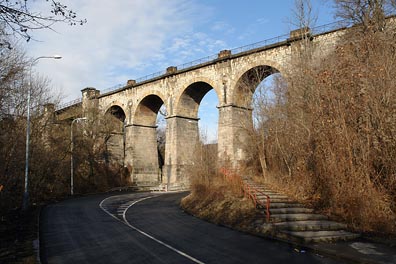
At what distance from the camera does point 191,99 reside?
35.1m

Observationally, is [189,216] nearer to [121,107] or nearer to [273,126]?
[273,126]

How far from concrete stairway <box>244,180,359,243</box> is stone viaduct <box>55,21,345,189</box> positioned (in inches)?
356

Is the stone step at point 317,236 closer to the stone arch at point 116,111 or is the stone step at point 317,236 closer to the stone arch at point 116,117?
the stone arch at point 116,117

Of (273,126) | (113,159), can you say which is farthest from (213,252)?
(113,159)

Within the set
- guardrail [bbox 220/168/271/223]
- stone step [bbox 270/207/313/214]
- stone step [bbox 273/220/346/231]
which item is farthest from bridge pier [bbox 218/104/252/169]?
stone step [bbox 273/220/346/231]

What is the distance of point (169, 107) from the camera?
114 feet

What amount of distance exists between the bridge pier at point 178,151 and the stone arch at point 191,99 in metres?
0.70

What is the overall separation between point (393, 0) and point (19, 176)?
24.3 m

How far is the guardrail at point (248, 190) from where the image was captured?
12344 mm

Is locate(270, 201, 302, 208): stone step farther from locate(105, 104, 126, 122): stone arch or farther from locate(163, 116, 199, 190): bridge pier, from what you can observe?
locate(105, 104, 126, 122): stone arch

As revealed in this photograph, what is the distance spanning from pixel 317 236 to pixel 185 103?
25757 millimetres

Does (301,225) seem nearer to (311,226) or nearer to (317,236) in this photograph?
(311,226)

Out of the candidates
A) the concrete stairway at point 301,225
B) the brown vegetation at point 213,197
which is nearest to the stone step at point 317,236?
the concrete stairway at point 301,225

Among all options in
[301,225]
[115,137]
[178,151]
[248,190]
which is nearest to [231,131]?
[178,151]
